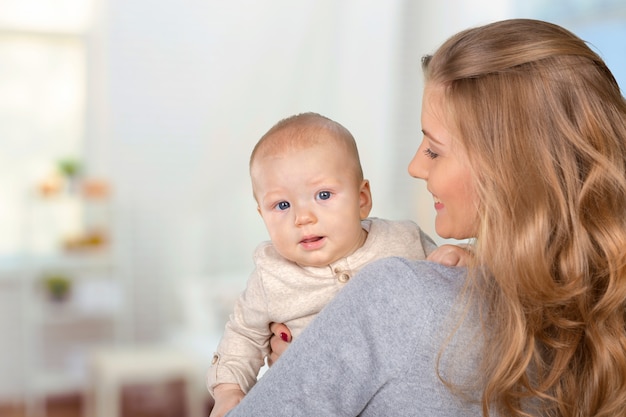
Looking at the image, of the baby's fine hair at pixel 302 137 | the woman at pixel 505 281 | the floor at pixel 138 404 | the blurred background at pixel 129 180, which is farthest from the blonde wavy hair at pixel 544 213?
the floor at pixel 138 404

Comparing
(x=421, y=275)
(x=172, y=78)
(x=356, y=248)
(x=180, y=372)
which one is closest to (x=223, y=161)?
(x=172, y=78)

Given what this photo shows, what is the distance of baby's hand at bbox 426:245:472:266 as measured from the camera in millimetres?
1031

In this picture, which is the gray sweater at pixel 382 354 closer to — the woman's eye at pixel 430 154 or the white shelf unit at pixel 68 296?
the woman's eye at pixel 430 154

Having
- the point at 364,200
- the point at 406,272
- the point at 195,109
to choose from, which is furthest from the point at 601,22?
the point at 195,109

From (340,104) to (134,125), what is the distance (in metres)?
1.65

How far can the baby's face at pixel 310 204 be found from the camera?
3.77ft

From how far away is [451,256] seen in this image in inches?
40.7

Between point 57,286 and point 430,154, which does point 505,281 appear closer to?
point 430,154

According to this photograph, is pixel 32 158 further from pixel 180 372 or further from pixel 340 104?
pixel 340 104

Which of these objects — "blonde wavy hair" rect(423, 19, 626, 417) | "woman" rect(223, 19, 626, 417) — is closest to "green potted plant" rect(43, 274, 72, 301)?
"woman" rect(223, 19, 626, 417)

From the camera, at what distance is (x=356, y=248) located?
1.20 meters

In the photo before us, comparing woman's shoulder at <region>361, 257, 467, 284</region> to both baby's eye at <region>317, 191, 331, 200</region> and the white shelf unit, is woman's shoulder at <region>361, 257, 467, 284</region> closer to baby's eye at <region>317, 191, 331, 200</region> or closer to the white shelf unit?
baby's eye at <region>317, 191, 331, 200</region>

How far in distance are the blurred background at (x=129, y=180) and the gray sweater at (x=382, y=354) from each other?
3.32m

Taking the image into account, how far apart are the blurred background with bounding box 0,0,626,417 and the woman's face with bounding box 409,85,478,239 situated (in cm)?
320
